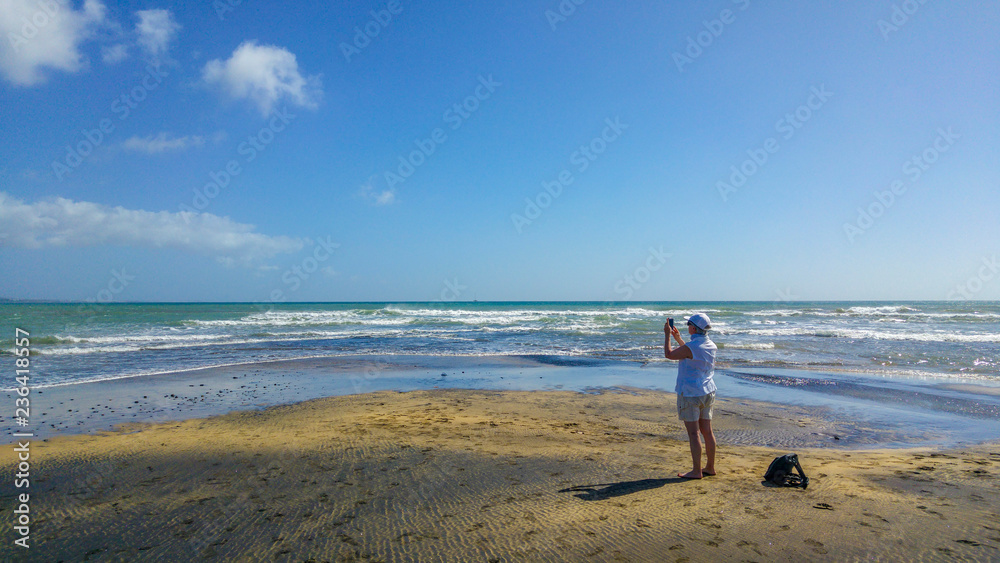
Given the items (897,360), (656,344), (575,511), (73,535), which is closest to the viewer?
(73,535)

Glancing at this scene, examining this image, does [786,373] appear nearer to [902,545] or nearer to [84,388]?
[902,545]

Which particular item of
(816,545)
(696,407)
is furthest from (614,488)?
(816,545)

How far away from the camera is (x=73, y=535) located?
425cm

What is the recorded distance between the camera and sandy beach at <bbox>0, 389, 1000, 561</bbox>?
3.94m

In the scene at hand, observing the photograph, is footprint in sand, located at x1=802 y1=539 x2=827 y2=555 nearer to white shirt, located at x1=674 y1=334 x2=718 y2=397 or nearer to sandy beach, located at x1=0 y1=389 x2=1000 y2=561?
sandy beach, located at x1=0 y1=389 x2=1000 y2=561

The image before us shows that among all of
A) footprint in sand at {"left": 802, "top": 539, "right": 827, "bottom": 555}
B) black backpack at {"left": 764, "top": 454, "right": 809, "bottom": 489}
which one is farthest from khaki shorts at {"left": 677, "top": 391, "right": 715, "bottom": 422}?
footprint in sand at {"left": 802, "top": 539, "right": 827, "bottom": 555}

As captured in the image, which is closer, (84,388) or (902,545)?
(902,545)

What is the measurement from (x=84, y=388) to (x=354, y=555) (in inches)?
481

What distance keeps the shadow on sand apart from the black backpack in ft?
3.12

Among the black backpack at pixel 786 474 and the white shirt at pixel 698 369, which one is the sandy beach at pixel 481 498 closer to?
the black backpack at pixel 786 474

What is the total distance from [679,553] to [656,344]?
20.4m

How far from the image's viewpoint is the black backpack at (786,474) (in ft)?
17.1

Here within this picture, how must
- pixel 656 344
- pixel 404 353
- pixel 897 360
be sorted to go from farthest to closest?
pixel 656 344 → pixel 404 353 → pixel 897 360

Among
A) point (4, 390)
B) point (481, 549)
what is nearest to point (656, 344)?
point (481, 549)
